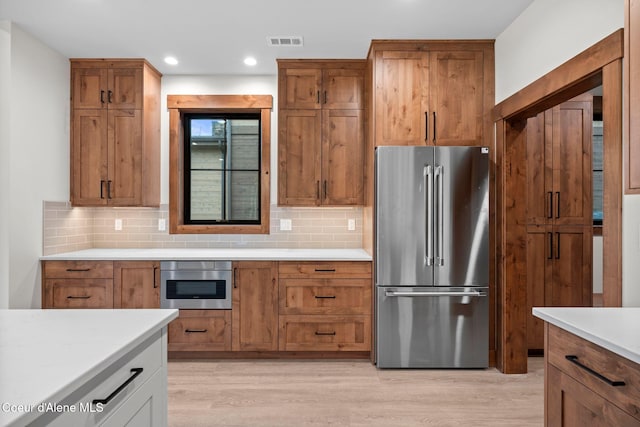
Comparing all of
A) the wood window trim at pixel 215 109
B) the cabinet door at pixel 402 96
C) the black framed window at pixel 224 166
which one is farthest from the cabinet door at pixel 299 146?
the cabinet door at pixel 402 96

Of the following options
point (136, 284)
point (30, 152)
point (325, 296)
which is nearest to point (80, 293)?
point (136, 284)

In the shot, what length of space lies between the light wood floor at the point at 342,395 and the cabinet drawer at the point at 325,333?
14cm

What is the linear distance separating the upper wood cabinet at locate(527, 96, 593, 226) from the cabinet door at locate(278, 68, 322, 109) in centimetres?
191

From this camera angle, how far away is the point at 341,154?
12.7 ft

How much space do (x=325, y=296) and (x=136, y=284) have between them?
160cm

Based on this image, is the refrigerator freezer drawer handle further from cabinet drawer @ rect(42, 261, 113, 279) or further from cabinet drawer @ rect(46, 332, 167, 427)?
cabinet drawer @ rect(42, 261, 113, 279)

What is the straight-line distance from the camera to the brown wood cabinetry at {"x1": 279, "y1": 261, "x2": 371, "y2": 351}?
354 centimetres

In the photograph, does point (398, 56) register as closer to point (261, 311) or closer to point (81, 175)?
point (261, 311)

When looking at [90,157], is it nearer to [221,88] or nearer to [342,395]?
[221,88]

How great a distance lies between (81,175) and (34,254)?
0.83 metres

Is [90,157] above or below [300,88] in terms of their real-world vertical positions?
below

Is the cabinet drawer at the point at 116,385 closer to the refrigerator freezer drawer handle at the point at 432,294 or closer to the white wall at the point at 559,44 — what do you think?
the white wall at the point at 559,44

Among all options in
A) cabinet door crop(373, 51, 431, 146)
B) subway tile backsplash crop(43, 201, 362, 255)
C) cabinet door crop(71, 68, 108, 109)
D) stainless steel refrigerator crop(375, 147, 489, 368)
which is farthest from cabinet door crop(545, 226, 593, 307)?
cabinet door crop(71, 68, 108, 109)

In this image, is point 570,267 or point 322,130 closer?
point 570,267
